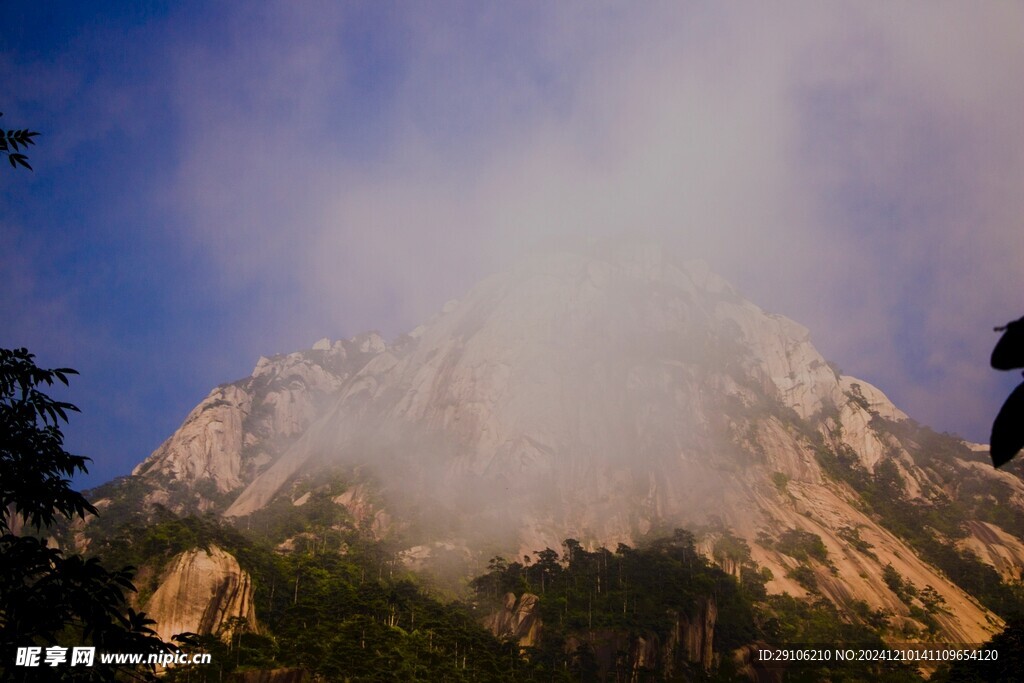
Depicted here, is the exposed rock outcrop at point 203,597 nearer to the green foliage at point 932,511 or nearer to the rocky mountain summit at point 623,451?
the rocky mountain summit at point 623,451

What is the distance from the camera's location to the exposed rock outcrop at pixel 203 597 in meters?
50.7

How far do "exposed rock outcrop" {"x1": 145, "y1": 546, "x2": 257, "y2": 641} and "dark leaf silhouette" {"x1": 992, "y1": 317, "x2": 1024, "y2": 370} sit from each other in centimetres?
5847

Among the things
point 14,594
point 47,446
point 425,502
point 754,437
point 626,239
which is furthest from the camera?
point 626,239

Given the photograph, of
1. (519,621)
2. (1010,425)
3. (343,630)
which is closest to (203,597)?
(343,630)

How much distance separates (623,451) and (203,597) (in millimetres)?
73975

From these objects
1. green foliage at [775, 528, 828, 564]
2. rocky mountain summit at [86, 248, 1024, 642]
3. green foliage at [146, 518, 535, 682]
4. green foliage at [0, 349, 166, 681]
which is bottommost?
green foliage at [146, 518, 535, 682]

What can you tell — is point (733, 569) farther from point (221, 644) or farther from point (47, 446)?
point (47, 446)

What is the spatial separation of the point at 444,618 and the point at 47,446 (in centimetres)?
6000

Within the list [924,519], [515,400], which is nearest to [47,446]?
[515,400]

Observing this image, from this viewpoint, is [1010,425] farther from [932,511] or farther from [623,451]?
[932,511]

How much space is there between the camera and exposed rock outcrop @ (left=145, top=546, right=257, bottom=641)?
5069cm

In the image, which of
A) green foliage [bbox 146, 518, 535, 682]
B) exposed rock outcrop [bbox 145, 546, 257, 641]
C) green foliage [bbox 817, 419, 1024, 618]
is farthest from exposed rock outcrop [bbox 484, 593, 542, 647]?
green foliage [bbox 817, 419, 1024, 618]

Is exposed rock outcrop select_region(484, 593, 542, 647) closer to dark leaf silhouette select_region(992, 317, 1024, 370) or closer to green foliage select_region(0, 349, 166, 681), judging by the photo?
green foliage select_region(0, 349, 166, 681)

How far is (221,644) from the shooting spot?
47812mm
